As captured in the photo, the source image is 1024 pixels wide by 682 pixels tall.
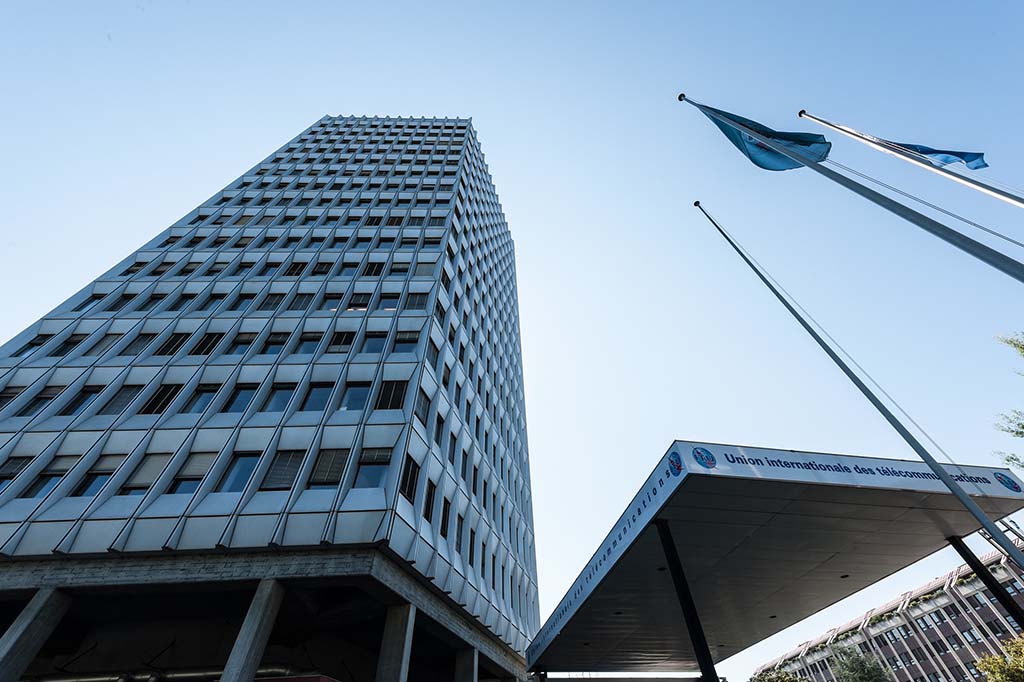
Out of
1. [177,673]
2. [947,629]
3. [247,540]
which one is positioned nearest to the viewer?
[247,540]

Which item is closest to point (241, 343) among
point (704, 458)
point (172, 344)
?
point (172, 344)

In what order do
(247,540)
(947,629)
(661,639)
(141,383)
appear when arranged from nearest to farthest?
1. (247,540)
2. (141,383)
3. (661,639)
4. (947,629)

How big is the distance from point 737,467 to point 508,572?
56.0 ft

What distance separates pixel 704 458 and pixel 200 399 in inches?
691

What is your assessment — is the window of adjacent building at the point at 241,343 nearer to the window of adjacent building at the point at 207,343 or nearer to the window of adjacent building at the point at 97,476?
the window of adjacent building at the point at 207,343

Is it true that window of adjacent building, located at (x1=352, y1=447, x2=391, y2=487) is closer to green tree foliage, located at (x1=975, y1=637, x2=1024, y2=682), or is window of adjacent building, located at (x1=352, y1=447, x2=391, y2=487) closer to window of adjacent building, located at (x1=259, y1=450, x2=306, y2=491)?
window of adjacent building, located at (x1=259, y1=450, x2=306, y2=491)

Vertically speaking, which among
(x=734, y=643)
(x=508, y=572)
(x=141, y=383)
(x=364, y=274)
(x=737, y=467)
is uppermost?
(x=364, y=274)

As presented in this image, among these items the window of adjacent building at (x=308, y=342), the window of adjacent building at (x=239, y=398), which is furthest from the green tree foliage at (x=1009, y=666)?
the window of adjacent building at (x=239, y=398)

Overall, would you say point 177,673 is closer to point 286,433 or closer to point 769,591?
point 286,433

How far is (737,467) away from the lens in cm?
959

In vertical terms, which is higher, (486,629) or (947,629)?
(947,629)

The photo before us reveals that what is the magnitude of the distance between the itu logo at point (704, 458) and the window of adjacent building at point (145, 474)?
15.8 metres

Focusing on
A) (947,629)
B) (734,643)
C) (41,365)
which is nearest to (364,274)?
(41,365)

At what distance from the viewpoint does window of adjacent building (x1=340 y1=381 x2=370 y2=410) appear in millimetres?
16766
